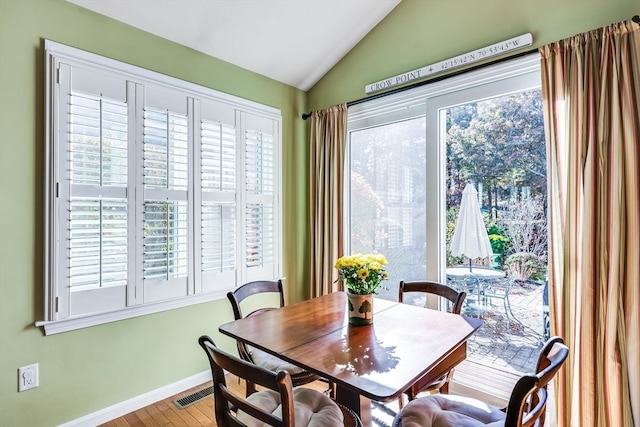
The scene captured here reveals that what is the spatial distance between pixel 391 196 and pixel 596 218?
1.40 metres

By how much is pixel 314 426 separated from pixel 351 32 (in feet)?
9.49

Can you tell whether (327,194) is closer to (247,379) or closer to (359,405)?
(359,405)

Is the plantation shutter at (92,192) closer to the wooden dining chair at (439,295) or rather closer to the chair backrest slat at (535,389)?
the wooden dining chair at (439,295)

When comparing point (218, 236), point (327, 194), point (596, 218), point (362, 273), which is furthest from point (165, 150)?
point (596, 218)

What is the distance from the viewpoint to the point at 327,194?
321 cm

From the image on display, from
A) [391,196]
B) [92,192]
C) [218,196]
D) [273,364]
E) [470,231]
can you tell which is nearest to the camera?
[273,364]

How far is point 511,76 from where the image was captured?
2203 millimetres

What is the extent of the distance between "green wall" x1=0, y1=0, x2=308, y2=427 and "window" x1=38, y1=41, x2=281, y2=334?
0.26 ft

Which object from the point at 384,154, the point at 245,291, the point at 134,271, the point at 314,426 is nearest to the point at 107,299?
the point at 134,271

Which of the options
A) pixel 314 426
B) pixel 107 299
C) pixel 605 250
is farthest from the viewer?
pixel 107 299

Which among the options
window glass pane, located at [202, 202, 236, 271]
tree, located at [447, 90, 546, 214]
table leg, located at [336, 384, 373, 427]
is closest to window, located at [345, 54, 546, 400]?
tree, located at [447, 90, 546, 214]

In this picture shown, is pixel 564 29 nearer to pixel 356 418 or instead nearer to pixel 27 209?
pixel 356 418

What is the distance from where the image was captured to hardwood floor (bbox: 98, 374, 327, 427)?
2180 mm

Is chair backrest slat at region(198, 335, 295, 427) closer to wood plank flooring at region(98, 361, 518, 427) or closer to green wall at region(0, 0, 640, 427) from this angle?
wood plank flooring at region(98, 361, 518, 427)
